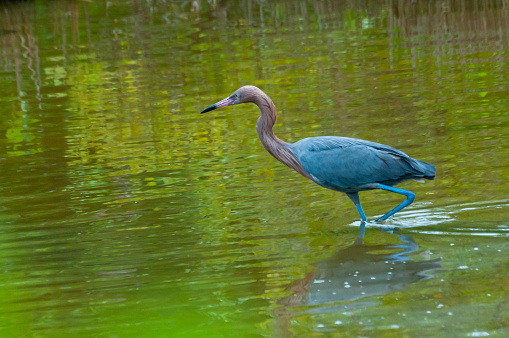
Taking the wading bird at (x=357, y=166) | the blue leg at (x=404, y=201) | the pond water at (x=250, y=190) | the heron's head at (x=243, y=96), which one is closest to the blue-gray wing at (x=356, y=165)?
the wading bird at (x=357, y=166)

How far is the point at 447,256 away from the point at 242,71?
379 inches

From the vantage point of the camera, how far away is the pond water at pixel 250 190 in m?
4.79

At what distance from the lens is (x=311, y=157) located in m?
6.65

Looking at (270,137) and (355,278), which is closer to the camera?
(355,278)

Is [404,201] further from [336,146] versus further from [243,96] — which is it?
[243,96]

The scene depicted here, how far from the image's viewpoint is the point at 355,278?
536cm

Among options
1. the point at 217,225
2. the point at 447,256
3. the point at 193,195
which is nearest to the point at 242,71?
the point at 193,195

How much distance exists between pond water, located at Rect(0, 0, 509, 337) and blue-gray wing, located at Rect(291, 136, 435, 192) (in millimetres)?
399

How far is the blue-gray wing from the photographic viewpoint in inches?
258

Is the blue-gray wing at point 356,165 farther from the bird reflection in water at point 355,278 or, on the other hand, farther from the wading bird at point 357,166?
the bird reflection in water at point 355,278

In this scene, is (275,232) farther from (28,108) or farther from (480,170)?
(28,108)

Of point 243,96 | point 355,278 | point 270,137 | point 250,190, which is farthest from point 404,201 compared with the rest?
point 250,190

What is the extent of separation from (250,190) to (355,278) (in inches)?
107

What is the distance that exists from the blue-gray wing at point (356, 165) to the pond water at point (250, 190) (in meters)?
0.40
